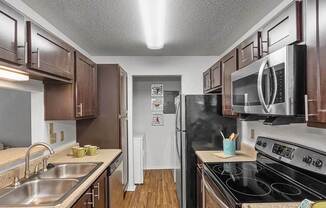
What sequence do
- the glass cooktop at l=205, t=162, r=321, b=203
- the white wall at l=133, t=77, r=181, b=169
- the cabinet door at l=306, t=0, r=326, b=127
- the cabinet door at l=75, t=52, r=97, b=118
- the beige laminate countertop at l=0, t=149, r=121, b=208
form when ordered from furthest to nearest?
the white wall at l=133, t=77, r=181, b=169, the cabinet door at l=75, t=52, r=97, b=118, the beige laminate countertop at l=0, t=149, r=121, b=208, the glass cooktop at l=205, t=162, r=321, b=203, the cabinet door at l=306, t=0, r=326, b=127

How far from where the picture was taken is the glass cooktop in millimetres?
1377

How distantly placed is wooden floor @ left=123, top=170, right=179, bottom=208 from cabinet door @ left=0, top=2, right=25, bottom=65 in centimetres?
278

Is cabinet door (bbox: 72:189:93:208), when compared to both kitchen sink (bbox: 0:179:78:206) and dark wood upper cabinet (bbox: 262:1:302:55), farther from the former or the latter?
dark wood upper cabinet (bbox: 262:1:302:55)

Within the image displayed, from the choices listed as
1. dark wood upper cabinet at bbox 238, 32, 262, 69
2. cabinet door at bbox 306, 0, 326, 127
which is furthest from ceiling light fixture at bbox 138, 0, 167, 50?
cabinet door at bbox 306, 0, 326, 127

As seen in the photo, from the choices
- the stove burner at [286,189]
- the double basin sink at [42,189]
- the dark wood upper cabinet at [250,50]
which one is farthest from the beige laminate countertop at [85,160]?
the dark wood upper cabinet at [250,50]

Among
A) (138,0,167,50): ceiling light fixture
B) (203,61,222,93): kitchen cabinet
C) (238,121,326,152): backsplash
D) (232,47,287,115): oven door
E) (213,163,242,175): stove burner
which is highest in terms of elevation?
(138,0,167,50): ceiling light fixture

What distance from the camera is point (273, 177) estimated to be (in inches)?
72.9

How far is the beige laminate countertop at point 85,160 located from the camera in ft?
4.89

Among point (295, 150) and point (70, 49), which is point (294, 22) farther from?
point (70, 49)

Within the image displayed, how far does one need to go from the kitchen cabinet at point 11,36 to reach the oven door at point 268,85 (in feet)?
4.64

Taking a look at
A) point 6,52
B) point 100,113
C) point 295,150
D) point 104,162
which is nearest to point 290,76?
point 295,150

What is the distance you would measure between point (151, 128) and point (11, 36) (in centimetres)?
450

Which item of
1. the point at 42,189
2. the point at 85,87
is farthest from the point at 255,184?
the point at 85,87

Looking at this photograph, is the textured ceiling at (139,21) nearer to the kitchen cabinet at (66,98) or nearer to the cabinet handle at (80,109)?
the kitchen cabinet at (66,98)
